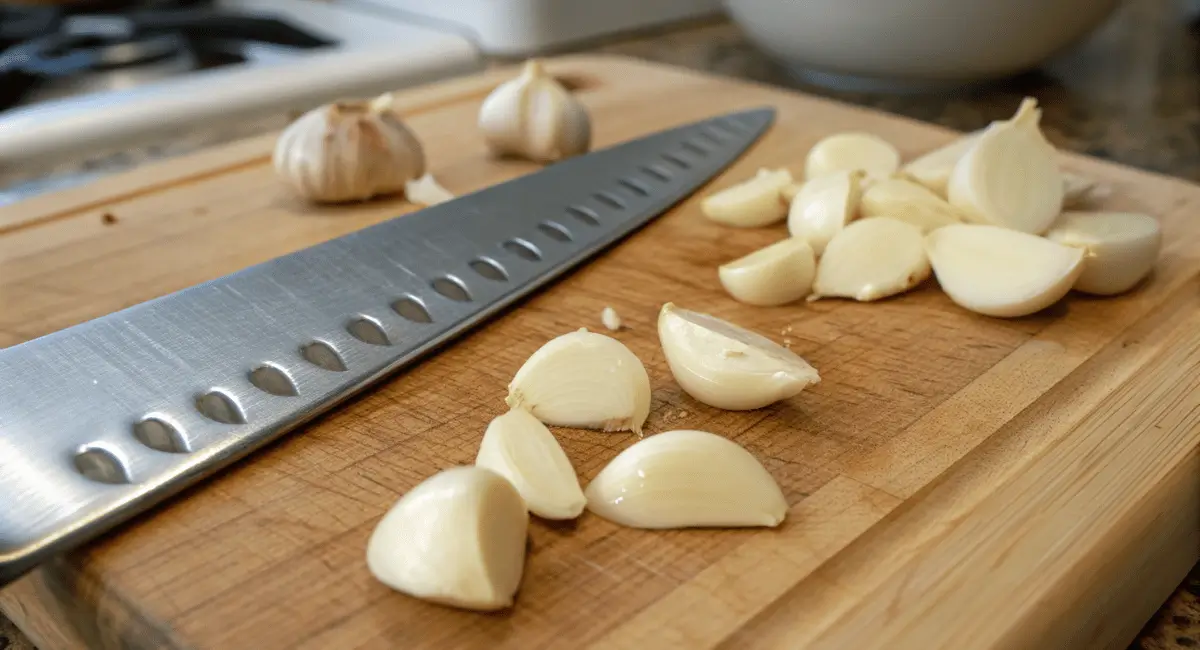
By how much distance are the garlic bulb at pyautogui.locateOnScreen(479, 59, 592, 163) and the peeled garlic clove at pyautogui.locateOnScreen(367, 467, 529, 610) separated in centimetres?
57

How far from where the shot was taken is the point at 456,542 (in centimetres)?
47

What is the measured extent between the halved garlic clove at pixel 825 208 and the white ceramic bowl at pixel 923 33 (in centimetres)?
47

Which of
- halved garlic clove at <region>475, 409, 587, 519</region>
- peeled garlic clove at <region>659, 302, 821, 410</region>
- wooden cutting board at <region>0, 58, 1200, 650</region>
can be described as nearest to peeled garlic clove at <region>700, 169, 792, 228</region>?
wooden cutting board at <region>0, 58, 1200, 650</region>

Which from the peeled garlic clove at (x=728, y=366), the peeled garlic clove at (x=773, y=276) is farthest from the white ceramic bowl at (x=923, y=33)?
the peeled garlic clove at (x=728, y=366)

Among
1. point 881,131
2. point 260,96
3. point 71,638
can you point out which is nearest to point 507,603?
point 71,638

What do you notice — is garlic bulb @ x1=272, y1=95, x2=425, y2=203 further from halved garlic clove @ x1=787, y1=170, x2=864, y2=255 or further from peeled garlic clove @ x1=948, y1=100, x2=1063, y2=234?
peeled garlic clove @ x1=948, y1=100, x2=1063, y2=234

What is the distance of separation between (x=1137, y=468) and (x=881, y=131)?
23.9 inches

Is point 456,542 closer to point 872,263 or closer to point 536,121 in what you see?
point 872,263

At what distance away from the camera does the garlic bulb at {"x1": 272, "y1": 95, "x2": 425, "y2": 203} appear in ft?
Answer: 3.00

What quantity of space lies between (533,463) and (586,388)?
8cm

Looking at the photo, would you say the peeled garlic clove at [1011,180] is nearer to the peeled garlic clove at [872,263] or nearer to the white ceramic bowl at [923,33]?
the peeled garlic clove at [872,263]

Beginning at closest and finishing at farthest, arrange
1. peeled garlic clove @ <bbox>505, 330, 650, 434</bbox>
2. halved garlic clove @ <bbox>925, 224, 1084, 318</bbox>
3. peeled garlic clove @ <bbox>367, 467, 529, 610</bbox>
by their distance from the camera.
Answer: peeled garlic clove @ <bbox>367, 467, 529, 610</bbox> → peeled garlic clove @ <bbox>505, 330, 650, 434</bbox> → halved garlic clove @ <bbox>925, 224, 1084, 318</bbox>

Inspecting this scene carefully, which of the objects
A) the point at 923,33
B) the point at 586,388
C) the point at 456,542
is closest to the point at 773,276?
the point at 586,388

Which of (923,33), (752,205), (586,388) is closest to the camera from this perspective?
(586,388)
